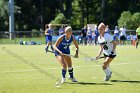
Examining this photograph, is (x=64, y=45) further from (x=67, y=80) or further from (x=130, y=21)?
(x=130, y=21)

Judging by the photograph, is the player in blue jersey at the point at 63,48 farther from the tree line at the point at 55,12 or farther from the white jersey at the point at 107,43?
the tree line at the point at 55,12

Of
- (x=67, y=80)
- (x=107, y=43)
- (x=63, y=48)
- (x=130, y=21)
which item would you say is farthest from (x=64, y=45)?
(x=130, y=21)

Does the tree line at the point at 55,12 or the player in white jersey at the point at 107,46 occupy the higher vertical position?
the tree line at the point at 55,12

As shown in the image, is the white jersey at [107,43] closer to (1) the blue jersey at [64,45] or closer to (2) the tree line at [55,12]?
(1) the blue jersey at [64,45]

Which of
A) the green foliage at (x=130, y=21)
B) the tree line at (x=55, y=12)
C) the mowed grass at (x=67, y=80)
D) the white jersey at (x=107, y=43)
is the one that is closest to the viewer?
the mowed grass at (x=67, y=80)

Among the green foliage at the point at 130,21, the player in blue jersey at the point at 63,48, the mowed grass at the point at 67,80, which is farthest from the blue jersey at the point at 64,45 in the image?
the green foliage at the point at 130,21

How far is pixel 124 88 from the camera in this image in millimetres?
14773

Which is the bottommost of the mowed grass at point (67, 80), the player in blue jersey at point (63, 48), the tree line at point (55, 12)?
the mowed grass at point (67, 80)

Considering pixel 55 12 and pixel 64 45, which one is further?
pixel 55 12

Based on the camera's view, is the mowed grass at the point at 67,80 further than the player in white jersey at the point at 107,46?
No

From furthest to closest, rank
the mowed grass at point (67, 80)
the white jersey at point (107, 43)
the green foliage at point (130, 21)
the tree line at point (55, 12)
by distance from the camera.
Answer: the tree line at point (55, 12) < the green foliage at point (130, 21) < the white jersey at point (107, 43) < the mowed grass at point (67, 80)

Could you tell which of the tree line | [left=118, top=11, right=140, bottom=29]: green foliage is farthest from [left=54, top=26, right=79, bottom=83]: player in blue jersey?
the tree line

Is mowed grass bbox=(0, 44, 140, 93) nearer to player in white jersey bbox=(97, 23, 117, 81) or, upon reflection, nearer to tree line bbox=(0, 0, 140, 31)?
player in white jersey bbox=(97, 23, 117, 81)

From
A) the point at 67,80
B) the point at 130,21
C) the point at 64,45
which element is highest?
the point at 130,21
